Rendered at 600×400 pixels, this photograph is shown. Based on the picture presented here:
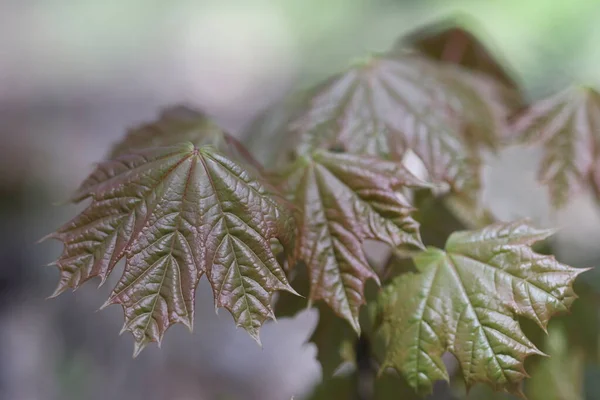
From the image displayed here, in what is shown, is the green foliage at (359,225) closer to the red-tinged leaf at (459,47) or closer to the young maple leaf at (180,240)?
the young maple leaf at (180,240)

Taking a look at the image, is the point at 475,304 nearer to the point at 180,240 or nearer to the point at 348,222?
the point at 348,222

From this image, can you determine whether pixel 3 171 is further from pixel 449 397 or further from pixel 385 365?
pixel 385 365

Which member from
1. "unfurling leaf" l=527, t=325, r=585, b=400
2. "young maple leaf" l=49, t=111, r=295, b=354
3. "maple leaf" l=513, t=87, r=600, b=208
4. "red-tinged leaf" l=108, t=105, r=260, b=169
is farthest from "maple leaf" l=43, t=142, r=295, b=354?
"unfurling leaf" l=527, t=325, r=585, b=400

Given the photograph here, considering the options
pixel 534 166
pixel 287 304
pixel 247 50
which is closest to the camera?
pixel 287 304

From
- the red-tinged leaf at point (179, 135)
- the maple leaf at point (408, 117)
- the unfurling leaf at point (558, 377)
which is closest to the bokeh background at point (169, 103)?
the unfurling leaf at point (558, 377)

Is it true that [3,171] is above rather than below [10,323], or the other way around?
above

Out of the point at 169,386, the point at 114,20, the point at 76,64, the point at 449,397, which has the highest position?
the point at 114,20

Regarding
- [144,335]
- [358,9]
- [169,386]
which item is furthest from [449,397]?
[358,9]

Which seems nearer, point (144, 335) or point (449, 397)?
point (144, 335)
